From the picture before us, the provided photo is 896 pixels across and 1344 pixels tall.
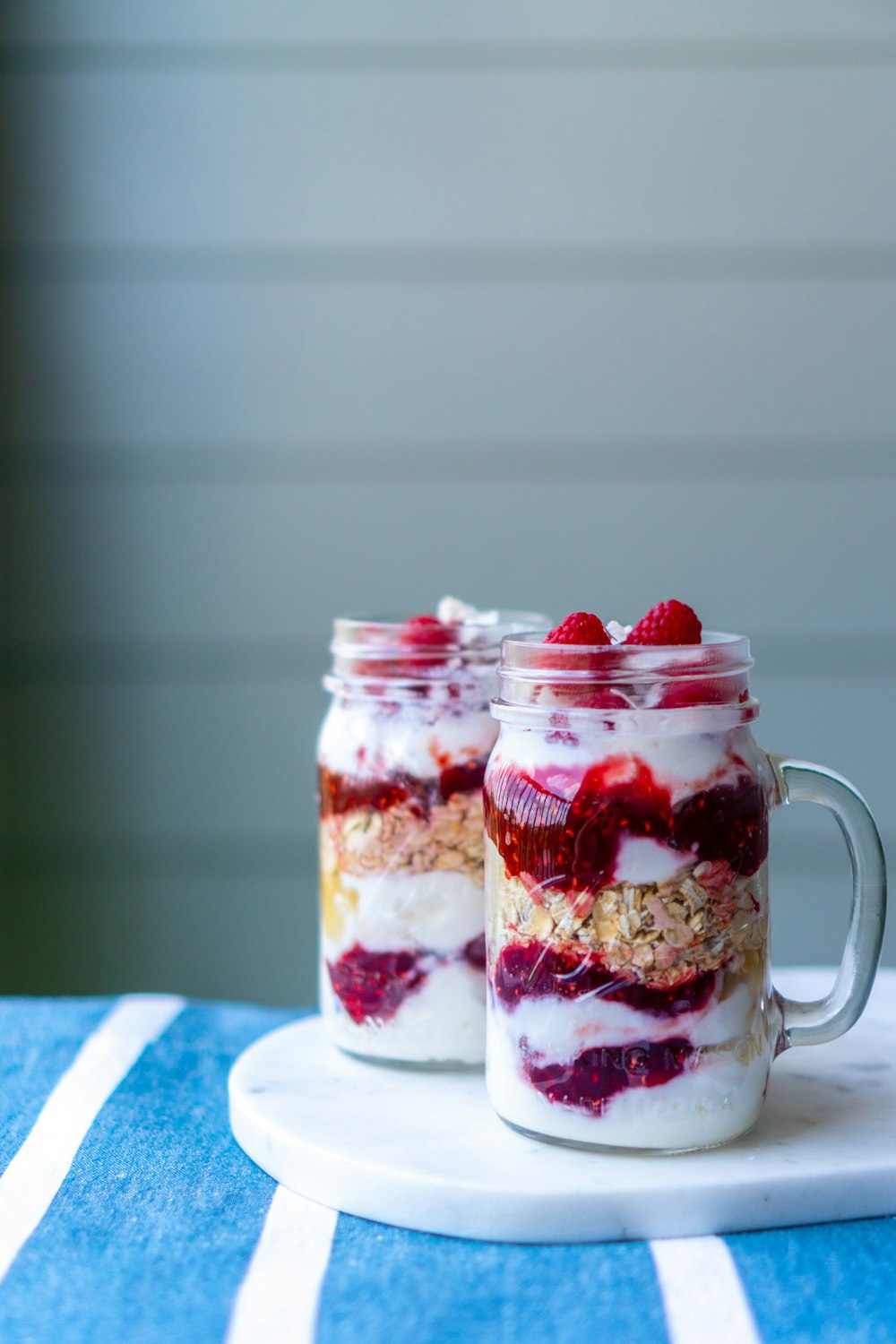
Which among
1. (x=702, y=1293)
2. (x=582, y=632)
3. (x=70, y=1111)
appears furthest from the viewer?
(x=70, y=1111)

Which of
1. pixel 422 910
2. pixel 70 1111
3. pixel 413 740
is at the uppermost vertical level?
pixel 413 740

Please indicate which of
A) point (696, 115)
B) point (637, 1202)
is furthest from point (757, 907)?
point (696, 115)

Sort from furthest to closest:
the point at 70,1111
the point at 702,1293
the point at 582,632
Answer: the point at 70,1111, the point at 582,632, the point at 702,1293

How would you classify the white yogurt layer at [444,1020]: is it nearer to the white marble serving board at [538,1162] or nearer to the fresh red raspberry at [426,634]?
the white marble serving board at [538,1162]

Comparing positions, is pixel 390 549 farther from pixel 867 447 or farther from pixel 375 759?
pixel 375 759

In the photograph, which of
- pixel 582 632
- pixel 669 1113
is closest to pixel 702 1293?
pixel 669 1113

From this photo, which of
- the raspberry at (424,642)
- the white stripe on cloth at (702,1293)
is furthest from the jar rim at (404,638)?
the white stripe on cloth at (702,1293)

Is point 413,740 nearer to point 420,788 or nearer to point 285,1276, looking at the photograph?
point 420,788
